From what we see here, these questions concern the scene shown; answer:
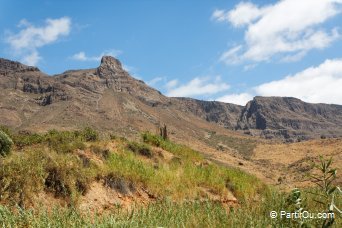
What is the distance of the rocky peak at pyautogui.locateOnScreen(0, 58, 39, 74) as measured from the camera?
158m

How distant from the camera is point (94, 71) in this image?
169000mm

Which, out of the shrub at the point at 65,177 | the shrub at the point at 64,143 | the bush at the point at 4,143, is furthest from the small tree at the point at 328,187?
the bush at the point at 4,143

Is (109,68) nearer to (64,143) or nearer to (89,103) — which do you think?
(89,103)

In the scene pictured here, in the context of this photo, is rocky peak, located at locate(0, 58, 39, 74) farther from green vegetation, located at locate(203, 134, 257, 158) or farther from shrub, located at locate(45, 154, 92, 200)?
shrub, located at locate(45, 154, 92, 200)

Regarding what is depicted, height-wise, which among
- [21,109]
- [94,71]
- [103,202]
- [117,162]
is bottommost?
[103,202]

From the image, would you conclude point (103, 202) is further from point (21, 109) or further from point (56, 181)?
point (21, 109)

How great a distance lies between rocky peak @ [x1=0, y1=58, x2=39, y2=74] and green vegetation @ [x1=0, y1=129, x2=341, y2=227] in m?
152

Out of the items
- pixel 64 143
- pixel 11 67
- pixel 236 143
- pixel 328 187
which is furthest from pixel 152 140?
pixel 11 67

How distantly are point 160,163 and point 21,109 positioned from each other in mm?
110269

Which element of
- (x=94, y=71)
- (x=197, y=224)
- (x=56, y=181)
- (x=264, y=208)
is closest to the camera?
(x=197, y=224)

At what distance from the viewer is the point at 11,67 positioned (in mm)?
161250

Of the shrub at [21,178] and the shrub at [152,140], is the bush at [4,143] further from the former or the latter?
the shrub at [152,140]

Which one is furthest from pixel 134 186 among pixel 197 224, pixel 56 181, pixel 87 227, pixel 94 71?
pixel 94 71

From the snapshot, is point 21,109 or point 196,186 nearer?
point 196,186
